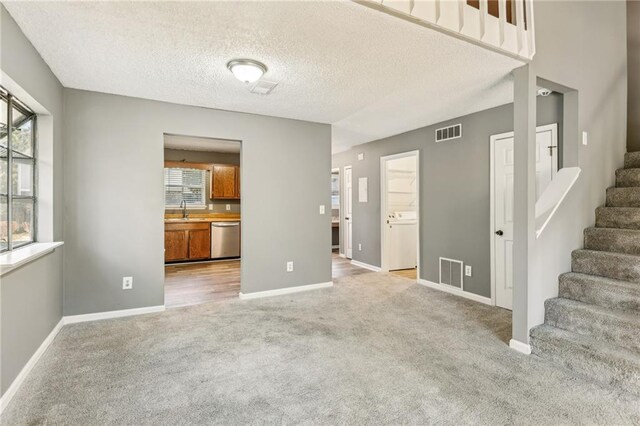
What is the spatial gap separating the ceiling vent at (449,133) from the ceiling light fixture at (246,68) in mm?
2803

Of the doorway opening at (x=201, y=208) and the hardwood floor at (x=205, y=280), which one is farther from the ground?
the doorway opening at (x=201, y=208)

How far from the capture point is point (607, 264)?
9.28 feet

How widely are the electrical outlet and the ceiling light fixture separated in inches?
95.8

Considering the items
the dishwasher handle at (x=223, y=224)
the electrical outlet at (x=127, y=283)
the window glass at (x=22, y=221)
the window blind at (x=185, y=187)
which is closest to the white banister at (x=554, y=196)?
the electrical outlet at (x=127, y=283)

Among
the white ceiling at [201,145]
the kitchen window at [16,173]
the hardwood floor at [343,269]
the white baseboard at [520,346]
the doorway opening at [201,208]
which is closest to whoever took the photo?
the kitchen window at [16,173]

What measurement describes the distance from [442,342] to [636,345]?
129 centimetres

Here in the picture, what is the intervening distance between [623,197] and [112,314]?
533 cm

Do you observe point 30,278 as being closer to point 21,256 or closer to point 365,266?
point 21,256

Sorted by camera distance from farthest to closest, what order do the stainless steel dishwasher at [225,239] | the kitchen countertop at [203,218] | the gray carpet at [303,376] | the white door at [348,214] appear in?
the white door at [348,214] → the stainless steel dishwasher at [225,239] → the kitchen countertop at [203,218] → the gray carpet at [303,376]

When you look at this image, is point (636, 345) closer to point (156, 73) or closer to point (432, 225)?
point (432, 225)

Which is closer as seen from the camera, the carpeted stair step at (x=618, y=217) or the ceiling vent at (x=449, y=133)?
the carpeted stair step at (x=618, y=217)

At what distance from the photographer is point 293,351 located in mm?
2703

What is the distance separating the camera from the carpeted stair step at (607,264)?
267 centimetres

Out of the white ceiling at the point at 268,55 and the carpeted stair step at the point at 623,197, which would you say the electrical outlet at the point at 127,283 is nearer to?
the white ceiling at the point at 268,55
